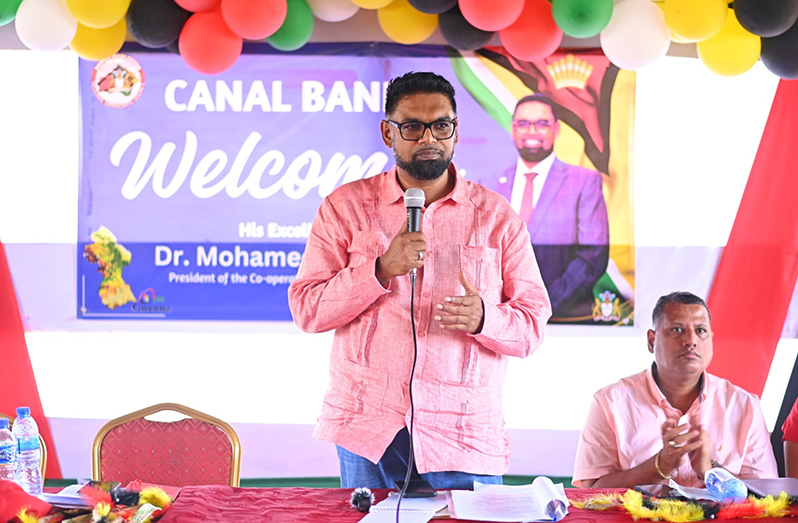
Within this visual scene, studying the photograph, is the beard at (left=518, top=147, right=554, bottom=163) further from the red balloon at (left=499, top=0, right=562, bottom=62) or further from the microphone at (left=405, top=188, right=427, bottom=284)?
the microphone at (left=405, top=188, right=427, bottom=284)

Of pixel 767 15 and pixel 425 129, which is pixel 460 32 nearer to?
pixel 767 15

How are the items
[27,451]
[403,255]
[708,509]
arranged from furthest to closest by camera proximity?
[27,451] → [403,255] → [708,509]

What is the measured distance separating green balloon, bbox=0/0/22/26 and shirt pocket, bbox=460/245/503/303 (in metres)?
2.58

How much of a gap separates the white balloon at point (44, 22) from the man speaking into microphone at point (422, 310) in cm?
197

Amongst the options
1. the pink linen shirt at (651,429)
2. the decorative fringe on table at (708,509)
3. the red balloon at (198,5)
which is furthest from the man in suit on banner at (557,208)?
the decorative fringe on table at (708,509)

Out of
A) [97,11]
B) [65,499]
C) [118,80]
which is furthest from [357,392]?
[118,80]

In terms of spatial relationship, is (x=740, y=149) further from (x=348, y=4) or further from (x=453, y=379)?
(x=453, y=379)

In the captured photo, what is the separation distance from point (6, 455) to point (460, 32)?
2595 mm

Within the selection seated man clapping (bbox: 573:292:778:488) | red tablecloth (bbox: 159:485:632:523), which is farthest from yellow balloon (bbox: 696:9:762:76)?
red tablecloth (bbox: 159:485:632:523)

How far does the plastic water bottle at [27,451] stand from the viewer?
2.29 meters

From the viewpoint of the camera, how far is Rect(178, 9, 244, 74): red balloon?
138 inches

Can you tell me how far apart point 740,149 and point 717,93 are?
1.08ft

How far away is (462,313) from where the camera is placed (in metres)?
2.01

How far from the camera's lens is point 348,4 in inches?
144
